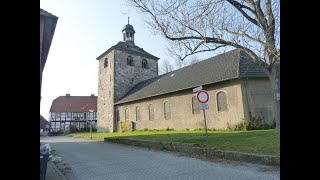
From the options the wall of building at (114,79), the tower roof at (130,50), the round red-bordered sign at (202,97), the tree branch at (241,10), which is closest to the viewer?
the tree branch at (241,10)

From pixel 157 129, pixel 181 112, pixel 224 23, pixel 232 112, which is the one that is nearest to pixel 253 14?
pixel 224 23

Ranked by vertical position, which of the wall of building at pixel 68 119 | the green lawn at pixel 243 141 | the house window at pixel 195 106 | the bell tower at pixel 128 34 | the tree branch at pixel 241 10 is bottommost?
the wall of building at pixel 68 119

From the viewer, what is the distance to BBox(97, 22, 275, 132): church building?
2108 cm

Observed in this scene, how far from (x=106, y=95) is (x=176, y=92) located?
1748 centimetres

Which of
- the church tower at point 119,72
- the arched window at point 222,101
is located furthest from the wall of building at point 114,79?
the arched window at point 222,101

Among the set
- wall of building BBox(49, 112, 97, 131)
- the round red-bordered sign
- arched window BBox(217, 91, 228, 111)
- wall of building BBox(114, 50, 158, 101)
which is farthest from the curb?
wall of building BBox(49, 112, 97, 131)

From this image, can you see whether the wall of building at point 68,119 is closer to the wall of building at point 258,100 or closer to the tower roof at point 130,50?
the tower roof at point 130,50

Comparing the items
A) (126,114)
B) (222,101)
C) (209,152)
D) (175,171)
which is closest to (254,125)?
(222,101)

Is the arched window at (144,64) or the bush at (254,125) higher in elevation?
the arched window at (144,64)

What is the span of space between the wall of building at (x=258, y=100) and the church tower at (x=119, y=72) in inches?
881

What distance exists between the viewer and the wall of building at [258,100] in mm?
20641

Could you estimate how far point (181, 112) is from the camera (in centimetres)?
2669

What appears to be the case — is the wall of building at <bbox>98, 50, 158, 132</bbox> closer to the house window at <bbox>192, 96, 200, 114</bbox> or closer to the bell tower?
the bell tower
